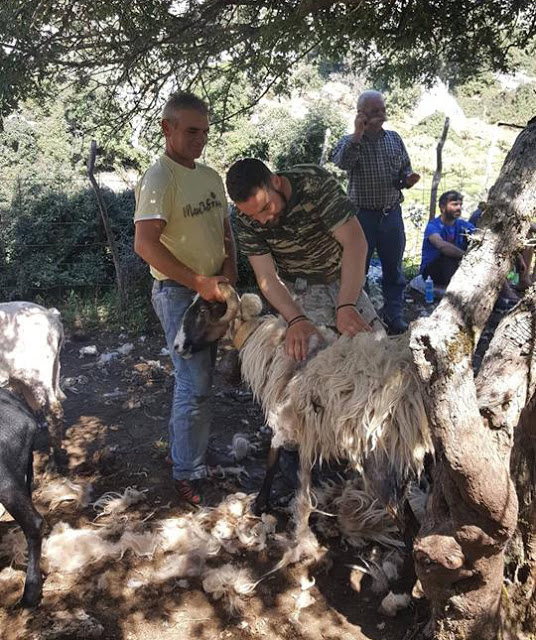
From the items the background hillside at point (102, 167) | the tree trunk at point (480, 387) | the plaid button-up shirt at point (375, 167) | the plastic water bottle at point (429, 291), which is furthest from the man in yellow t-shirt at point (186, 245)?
the plastic water bottle at point (429, 291)

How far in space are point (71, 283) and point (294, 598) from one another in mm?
6798

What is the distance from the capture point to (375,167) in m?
6.30

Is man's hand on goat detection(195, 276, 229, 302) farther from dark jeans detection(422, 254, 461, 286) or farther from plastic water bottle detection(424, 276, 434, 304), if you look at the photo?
plastic water bottle detection(424, 276, 434, 304)

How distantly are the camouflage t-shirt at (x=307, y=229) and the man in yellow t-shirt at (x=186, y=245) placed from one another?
0.85 ft

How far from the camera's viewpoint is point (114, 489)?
4.10m

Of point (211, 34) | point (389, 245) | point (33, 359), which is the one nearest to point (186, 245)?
point (33, 359)

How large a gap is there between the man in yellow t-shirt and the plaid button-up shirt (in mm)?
2889

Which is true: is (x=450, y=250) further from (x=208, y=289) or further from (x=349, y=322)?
(x=208, y=289)

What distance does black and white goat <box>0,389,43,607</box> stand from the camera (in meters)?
3.10

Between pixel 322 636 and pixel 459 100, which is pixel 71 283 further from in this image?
pixel 459 100

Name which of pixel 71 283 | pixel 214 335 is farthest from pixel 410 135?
pixel 214 335

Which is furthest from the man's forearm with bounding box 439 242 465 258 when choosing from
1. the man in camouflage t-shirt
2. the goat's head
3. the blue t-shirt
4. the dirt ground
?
the goat's head

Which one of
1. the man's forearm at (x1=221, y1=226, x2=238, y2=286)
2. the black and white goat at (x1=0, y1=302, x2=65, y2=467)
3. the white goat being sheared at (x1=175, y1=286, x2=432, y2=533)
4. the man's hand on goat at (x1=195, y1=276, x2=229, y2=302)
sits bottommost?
the black and white goat at (x1=0, y1=302, x2=65, y2=467)

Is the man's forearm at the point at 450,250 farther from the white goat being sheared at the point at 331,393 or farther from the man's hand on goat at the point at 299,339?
the man's hand on goat at the point at 299,339
